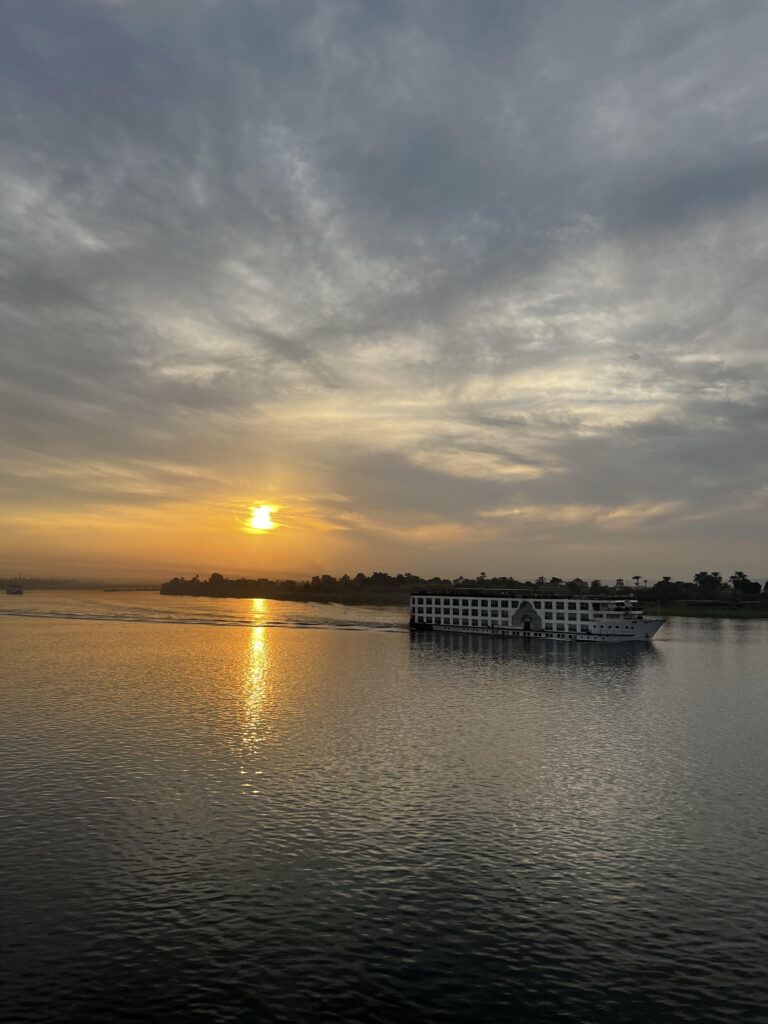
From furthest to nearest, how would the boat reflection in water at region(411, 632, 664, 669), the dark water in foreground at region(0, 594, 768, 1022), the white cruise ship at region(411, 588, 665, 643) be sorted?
the white cruise ship at region(411, 588, 665, 643) → the boat reflection in water at region(411, 632, 664, 669) → the dark water in foreground at region(0, 594, 768, 1022)

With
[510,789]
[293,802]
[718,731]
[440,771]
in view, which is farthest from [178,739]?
[718,731]

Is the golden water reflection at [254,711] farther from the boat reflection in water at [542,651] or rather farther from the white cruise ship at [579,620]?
the white cruise ship at [579,620]

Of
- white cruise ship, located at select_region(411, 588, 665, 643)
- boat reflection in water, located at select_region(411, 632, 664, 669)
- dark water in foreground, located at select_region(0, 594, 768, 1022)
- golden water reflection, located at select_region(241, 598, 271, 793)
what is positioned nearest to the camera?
dark water in foreground, located at select_region(0, 594, 768, 1022)

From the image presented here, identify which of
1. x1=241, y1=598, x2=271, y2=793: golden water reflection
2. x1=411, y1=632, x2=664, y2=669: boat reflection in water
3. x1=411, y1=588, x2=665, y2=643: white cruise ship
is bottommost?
x1=241, y1=598, x2=271, y2=793: golden water reflection

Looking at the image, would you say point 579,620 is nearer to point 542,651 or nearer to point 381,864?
point 542,651

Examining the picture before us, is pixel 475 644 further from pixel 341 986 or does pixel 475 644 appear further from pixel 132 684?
pixel 341 986

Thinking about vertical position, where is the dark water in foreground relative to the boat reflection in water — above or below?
below

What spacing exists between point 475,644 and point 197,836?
470 feet

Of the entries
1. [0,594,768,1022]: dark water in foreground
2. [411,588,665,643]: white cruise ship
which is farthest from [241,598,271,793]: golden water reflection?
[411,588,665,643]: white cruise ship

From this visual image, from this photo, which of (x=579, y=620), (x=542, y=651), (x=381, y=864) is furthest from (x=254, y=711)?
(x=579, y=620)

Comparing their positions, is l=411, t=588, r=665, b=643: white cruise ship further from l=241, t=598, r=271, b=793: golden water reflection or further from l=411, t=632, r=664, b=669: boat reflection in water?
l=241, t=598, r=271, b=793: golden water reflection

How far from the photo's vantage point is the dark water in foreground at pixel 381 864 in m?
26.9

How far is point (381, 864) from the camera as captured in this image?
1510 inches

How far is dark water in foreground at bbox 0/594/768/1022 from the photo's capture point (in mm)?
26875
